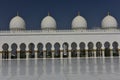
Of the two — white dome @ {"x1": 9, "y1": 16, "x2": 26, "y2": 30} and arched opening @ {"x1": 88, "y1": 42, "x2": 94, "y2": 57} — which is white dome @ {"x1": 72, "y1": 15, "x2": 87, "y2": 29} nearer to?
arched opening @ {"x1": 88, "y1": 42, "x2": 94, "y2": 57}

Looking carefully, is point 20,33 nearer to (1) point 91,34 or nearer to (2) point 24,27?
(2) point 24,27

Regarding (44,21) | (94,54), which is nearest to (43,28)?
(44,21)

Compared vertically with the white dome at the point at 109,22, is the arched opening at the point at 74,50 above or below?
below

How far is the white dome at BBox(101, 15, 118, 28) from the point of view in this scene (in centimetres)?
3200

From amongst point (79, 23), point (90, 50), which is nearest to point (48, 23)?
point (79, 23)

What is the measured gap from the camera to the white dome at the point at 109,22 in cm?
3200

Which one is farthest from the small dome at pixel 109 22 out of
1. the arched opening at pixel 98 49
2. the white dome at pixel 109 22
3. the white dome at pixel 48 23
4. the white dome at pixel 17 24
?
the white dome at pixel 17 24

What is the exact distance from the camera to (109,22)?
31969mm

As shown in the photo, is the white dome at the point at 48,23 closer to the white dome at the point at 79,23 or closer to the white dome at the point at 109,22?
the white dome at the point at 79,23

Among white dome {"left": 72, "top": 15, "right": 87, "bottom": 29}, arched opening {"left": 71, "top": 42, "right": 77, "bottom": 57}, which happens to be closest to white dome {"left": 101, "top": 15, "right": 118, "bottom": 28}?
white dome {"left": 72, "top": 15, "right": 87, "bottom": 29}

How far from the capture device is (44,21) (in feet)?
106

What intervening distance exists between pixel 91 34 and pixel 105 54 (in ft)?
12.2

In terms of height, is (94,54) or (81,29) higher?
(81,29)

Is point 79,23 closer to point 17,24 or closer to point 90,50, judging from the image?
point 90,50
